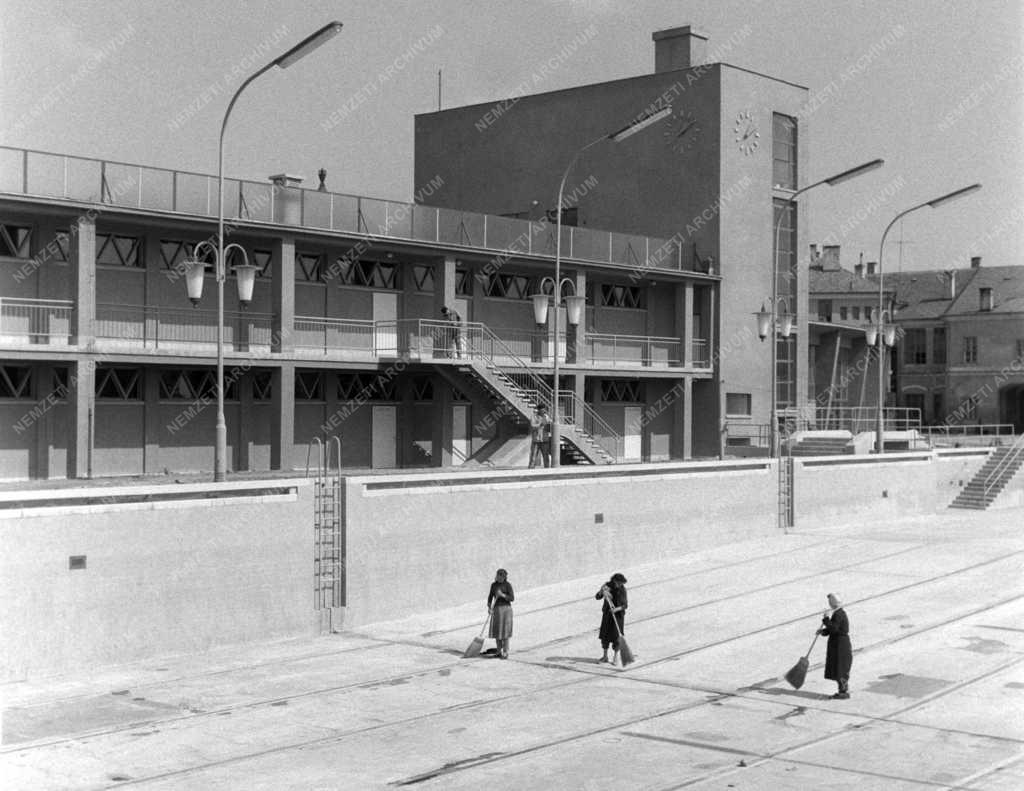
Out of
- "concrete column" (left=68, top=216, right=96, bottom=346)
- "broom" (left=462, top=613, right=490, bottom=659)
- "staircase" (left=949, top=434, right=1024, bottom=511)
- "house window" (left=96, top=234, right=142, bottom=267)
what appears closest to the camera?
"broom" (left=462, top=613, right=490, bottom=659)

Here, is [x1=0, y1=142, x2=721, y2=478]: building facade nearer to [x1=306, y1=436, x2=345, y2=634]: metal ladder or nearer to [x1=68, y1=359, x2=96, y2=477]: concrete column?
[x1=68, y1=359, x2=96, y2=477]: concrete column

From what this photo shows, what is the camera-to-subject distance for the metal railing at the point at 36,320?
32.5 metres

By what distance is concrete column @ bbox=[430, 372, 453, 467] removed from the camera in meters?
41.4

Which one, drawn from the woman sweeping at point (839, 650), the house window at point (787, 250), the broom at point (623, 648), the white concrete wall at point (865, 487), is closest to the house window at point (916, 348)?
the house window at point (787, 250)

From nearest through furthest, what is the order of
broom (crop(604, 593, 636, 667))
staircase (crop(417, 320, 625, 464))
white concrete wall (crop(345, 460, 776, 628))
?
broom (crop(604, 593, 636, 667)) → white concrete wall (crop(345, 460, 776, 628)) → staircase (crop(417, 320, 625, 464))

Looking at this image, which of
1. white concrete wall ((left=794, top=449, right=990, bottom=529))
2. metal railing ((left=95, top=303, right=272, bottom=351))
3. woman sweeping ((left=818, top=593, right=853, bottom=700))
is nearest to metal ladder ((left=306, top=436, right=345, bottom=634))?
woman sweeping ((left=818, top=593, right=853, bottom=700))

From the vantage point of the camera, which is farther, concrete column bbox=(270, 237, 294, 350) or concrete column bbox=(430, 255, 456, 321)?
concrete column bbox=(430, 255, 456, 321)

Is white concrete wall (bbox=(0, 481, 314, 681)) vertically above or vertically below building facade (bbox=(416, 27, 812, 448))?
below

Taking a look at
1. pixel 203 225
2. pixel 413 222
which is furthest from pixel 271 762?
pixel 413 222

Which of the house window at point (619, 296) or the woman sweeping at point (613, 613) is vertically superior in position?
the house window at point (619, 296)

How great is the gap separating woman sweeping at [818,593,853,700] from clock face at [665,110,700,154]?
34586mm

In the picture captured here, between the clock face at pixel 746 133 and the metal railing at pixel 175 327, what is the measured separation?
21940mm

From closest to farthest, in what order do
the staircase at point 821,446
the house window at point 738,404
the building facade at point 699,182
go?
the staircase at point 821,446 < the building facade at point 699,182 < the house window at point 738,404

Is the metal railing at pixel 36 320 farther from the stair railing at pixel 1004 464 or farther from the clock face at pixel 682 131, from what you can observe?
the stair railing at pixel 1004 464
